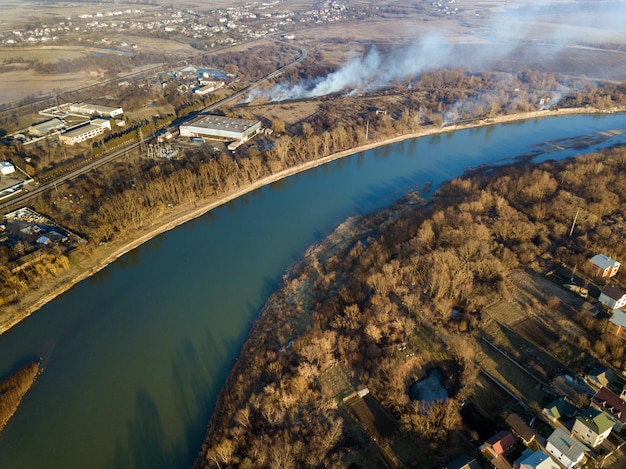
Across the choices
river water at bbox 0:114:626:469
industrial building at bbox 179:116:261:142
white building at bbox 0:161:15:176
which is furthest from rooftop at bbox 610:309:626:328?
white building at bbox 0:161:15:176

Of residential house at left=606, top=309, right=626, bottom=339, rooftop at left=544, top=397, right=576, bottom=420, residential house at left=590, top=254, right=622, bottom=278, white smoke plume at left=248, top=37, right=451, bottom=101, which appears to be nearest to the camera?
rooftop at left=544, top=397, right=576, bottom=420

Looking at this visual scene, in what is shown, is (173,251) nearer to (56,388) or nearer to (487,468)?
(56,388)

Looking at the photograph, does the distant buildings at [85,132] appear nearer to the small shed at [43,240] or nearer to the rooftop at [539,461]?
the small shed at [43,240]

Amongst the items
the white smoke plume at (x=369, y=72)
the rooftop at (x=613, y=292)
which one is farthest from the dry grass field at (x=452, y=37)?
the rooftop at (x=613, y=292)

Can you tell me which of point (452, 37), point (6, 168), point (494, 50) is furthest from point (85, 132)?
point (452, 37)

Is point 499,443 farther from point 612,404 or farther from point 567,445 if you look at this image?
point 612,404

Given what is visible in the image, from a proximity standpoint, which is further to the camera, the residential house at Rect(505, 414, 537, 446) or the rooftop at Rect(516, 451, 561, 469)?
the residential house at Rect(505, 414, 537, 446)

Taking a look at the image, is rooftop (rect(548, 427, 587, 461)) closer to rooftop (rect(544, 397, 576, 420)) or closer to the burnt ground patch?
rooftop (rect(544, 397, 576, 420))
